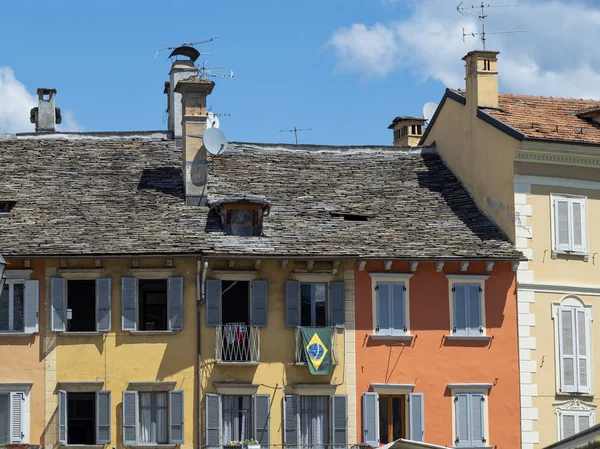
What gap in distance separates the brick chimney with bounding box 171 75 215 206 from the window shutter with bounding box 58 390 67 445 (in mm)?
6159

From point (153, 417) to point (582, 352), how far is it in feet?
37.0

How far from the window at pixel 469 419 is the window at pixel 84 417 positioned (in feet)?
29.3

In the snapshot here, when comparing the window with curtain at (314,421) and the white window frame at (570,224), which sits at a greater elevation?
the white window frame at (570,224)

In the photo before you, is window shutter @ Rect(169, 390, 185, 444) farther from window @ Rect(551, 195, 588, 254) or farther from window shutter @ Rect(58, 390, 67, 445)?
window @ Rect(551, 195, 588, 254)

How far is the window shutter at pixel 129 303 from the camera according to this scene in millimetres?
37344

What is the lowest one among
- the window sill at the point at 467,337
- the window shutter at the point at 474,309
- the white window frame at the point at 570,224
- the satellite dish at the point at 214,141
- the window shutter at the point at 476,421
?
the window shutter at the point at 476,421

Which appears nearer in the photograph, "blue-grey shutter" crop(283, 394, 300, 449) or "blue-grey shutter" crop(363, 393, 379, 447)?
"blue-grey shutter" crop(283, 394, 300, 449)

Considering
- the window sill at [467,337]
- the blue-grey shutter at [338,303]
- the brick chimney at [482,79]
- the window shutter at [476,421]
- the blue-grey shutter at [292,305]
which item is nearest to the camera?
the blue-grey shutter at [292,305]

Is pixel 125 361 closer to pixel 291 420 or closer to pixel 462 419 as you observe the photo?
pixel 291 420

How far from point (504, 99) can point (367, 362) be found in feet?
31.7

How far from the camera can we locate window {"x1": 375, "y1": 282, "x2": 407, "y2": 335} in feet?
126

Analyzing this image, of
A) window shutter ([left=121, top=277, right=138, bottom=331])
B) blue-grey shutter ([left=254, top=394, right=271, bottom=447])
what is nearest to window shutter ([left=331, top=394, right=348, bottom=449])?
blue-grey shutter ([left=254, top=394, right=271, bottom=447])

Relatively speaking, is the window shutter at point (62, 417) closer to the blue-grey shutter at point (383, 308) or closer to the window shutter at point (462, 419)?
the blue-grey shutter at point (383, 308)

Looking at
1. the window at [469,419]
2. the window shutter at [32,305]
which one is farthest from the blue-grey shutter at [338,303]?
the window shutter at [32,305]
